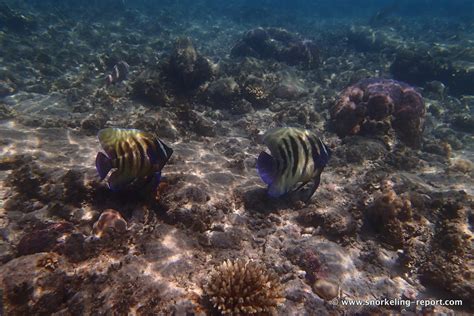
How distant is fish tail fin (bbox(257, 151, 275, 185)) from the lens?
15.3 ft

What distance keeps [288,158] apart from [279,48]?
15.4 metres

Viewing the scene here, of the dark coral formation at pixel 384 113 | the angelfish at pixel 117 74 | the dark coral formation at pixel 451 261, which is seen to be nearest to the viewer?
the dark coral formation at pixel 451 261

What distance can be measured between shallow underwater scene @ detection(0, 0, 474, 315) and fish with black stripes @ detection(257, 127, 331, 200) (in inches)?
0.9

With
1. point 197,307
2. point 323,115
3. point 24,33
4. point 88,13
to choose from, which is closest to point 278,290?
point 197,307

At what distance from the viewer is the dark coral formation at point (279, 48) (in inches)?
711

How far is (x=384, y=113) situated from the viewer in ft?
31.4

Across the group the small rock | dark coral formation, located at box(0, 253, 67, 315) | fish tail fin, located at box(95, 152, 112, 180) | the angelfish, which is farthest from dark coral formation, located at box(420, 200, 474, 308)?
the angelfish

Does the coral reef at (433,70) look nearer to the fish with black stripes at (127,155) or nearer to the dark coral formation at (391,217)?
the dark coral formation at (391,217)

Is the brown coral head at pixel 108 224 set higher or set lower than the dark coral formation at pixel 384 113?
lower

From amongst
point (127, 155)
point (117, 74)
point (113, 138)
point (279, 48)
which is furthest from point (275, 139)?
point (279, 48)

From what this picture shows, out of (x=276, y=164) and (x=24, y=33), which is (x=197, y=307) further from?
(x=24, y=33)

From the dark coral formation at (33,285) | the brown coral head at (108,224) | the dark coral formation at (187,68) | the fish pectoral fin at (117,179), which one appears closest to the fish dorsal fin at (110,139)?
the fish pectoral fin at (117,179)

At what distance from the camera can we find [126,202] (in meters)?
5.62

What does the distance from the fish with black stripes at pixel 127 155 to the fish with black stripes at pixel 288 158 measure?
151 centimetres
